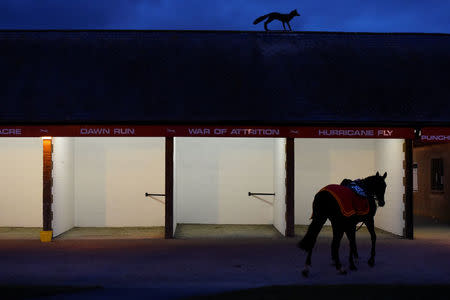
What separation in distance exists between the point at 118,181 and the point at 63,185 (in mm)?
1865

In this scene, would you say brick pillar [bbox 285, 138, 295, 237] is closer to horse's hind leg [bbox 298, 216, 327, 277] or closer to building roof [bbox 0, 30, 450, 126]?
building roof [bbox 0, 30, 450, 126]

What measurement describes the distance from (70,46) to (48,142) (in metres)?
3.06

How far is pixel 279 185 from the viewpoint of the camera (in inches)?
565

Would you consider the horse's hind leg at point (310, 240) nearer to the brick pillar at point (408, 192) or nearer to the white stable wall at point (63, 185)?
the brick pillar at point (408, 192)

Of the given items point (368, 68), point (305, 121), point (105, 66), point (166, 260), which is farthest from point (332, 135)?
point (105, 66)

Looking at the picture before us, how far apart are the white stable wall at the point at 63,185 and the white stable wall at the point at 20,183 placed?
3.04 ft

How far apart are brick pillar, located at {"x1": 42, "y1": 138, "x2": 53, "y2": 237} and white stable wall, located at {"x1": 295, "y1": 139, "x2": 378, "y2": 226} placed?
6836 mm

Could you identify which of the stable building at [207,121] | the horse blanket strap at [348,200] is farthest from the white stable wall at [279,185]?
the horse blanket strap at [348,200]

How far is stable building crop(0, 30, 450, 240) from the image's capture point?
1272 cm

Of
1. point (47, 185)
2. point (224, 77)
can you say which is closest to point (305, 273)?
point (224, 77)

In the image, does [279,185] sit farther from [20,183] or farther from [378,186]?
[20,183]

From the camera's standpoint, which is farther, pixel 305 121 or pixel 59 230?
pixel 59 230

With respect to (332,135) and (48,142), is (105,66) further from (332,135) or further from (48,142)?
(332,135)

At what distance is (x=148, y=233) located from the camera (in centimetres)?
1402
